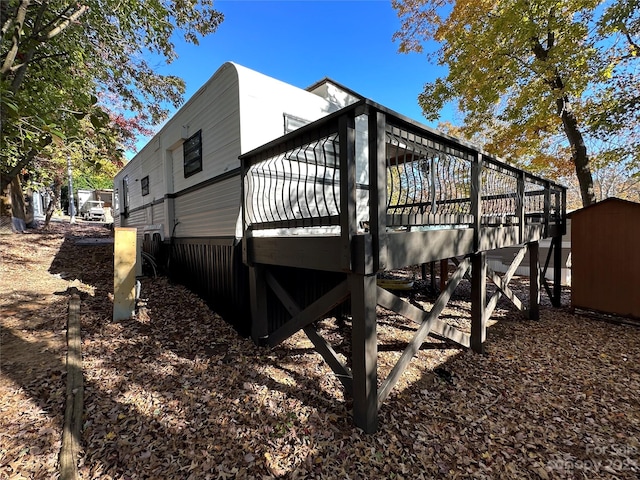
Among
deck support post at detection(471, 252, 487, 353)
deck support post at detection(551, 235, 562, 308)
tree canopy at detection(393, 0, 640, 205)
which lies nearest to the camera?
deck support post at detection(471, 252, 487, 353)

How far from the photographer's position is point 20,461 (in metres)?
2.03

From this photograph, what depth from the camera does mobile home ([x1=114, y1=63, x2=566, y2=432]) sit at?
7.93 ft

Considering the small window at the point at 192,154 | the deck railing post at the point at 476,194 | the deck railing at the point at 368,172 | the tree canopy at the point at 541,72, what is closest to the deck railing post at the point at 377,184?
the deck railing at the point at 368,172

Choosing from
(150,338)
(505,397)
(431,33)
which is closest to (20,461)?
(150,338)

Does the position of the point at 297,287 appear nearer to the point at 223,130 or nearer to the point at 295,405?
the point at 295,405

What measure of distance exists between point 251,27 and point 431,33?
597cm

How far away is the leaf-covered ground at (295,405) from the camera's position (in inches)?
85.7

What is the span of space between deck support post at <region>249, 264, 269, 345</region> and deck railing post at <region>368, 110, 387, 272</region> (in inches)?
74.9

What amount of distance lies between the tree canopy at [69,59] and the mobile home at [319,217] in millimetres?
1564

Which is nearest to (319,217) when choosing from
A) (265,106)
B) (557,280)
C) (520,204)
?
(265,106)

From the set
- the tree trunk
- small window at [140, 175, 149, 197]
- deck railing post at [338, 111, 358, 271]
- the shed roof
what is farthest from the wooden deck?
small window at [140, 175, 149, 197]

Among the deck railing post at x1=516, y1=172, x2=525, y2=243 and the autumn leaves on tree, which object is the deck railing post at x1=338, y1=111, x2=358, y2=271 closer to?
the autumn leaves on tree

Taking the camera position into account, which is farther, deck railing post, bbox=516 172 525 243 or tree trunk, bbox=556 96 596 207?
tree trunk, bbox=556 96 596 207

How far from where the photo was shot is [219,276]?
4770 mm
